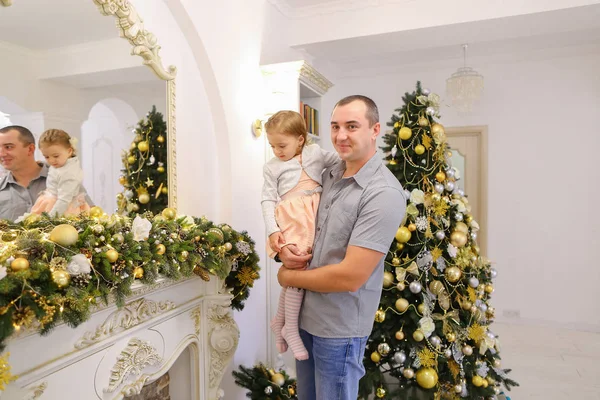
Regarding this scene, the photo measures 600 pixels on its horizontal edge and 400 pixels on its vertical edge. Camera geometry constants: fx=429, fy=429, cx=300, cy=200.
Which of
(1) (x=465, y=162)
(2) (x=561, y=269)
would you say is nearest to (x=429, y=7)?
(1) (x=465, y=162)

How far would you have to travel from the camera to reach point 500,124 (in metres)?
4.68

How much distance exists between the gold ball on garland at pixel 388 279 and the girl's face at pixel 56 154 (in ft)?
5.47

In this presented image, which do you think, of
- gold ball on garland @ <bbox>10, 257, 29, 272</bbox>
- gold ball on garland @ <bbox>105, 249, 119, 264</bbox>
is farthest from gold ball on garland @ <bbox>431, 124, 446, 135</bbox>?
gold ball on garland @ <bbox>10, 257, 29, 272</bbox>

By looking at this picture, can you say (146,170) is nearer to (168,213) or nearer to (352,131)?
(168,213)

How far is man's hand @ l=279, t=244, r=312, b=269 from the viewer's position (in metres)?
1.57

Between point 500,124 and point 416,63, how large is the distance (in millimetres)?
1151

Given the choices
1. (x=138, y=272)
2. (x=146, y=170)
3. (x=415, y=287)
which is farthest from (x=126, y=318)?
(x=415, y=287)

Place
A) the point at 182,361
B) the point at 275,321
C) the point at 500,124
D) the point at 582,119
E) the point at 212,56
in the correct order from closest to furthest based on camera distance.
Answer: the point at 275,321 → the point at 182,361 → the point at 212,56 → the point at 582,119 → the point at 500,124

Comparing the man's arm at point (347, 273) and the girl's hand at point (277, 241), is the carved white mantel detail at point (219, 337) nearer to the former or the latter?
the girl's hand at point (277, 241)

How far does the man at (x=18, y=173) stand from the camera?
54.2 inches

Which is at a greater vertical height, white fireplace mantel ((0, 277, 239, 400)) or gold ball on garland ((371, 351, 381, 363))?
white fireplace mantel ((0, 277, 239, 400))

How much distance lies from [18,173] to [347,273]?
1125mm

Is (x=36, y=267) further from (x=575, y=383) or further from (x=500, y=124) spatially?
(x=500, y=124)

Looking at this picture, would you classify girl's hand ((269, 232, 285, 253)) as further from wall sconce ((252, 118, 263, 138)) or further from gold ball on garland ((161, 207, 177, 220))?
wall sconce ((252, 118, 263, 138))
